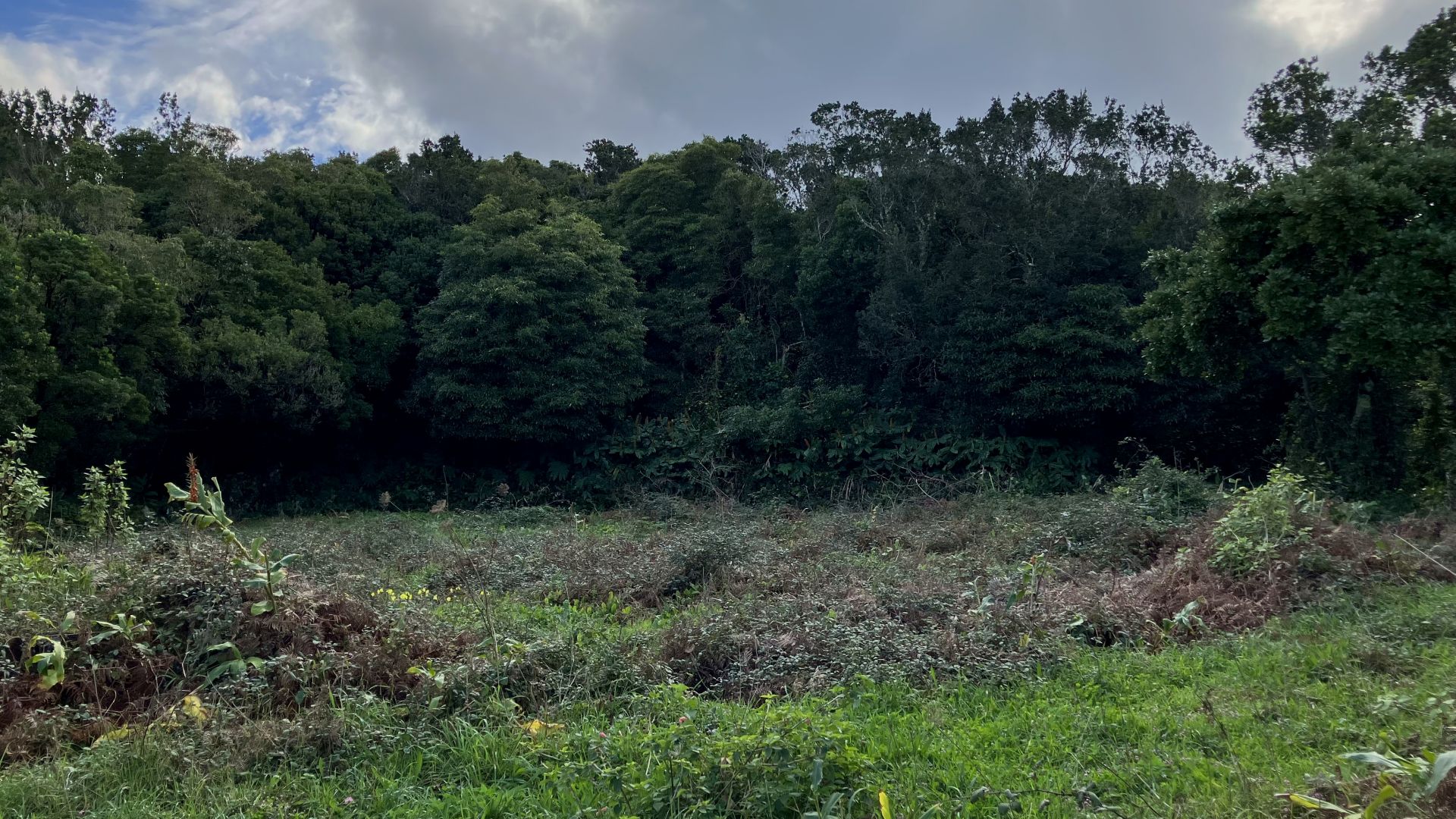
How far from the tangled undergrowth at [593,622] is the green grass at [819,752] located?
63 mm

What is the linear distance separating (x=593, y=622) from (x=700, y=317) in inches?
633

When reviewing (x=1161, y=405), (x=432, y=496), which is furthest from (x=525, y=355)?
(x=1161, y=405)

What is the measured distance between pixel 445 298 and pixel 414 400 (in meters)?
2.32

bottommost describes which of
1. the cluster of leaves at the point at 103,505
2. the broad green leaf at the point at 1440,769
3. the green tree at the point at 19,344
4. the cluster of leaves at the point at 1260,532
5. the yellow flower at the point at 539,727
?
the yellow flower at the point at 539,727

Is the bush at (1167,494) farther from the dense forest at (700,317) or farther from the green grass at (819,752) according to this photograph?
the green grass at (819,752)

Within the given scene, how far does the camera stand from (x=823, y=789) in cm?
351

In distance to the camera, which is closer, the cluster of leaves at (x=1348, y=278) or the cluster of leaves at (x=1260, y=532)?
the cluster of leaves at (x=1260, y=532)

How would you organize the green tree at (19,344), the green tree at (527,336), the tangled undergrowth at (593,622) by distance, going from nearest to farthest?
1. the tangled undergrowth at (593,622)
2. the green tree at (19,344)
3. the green tree at (527,336)

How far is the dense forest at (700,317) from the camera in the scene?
1363cm

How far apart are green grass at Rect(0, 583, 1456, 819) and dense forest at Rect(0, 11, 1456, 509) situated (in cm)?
887

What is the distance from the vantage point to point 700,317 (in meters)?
22.2

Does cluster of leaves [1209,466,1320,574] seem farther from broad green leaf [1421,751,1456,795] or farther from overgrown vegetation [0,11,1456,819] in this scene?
broad green leaf [1421,751,1456,795]

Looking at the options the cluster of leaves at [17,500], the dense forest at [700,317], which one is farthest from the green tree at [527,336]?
the cluster of leaves at [17,500]

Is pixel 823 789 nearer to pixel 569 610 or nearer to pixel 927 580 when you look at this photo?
pixel 569 610
